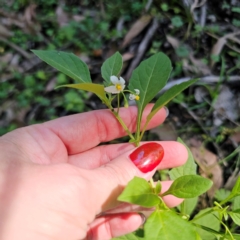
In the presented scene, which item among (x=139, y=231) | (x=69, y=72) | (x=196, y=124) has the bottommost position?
(x=139, y=231)

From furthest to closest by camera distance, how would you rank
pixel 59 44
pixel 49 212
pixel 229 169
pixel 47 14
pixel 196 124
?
pixel 47 14
pixel 59 44
pixel 196 124
pixel 229 169
pixel 49 212

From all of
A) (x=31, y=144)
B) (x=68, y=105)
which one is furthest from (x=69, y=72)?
(x=68, y=105)

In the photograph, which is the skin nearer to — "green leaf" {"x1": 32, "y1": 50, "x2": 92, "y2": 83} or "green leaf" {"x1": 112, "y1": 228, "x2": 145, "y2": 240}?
"green leaf" {"x1": 112, "y1": 228, "x2": 145, "y2": 240}

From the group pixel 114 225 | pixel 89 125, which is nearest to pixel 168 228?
pixel 114 225

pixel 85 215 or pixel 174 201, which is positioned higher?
pixel 85 215

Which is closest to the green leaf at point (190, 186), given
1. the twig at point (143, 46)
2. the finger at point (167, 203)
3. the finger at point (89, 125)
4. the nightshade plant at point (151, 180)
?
the nightshade plant at point (151, 180)

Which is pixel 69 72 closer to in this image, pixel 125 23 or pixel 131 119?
pixel 131 119

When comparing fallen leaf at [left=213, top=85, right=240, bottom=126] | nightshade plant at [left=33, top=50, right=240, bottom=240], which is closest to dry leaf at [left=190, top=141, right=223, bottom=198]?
fallen leaf at [left=213, top=85, right=240, bottom=126]

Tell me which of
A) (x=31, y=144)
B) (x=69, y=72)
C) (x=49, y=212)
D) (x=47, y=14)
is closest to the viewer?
(x=49, y=212)
